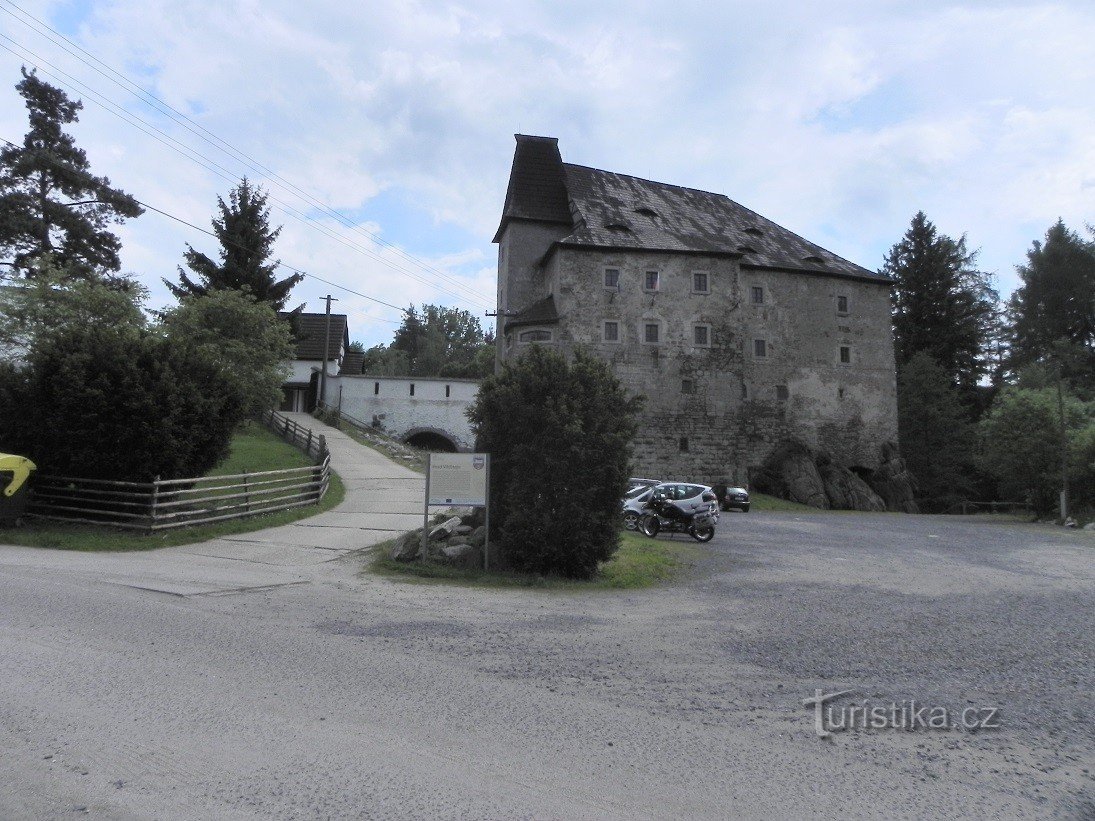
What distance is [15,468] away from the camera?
1684 cm

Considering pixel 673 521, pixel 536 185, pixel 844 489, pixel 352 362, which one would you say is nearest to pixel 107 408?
pixel 673 521

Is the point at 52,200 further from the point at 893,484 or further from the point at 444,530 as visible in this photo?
the point at 893,484

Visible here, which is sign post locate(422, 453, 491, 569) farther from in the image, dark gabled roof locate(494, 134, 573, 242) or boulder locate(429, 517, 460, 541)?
dark gabled roof locate(494, 134, 573, 242)

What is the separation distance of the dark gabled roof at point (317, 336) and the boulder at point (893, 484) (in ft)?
133

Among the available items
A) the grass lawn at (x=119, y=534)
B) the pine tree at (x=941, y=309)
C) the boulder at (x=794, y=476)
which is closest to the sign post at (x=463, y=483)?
the grass lawn at (x=119, y=534)

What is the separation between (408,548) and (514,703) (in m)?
8.72

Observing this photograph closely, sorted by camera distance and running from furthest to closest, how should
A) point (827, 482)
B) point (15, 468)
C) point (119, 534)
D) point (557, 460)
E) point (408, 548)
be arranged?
point (827, 482), point (15, 468), point (119, 534), point (408, 548), point (557, 460)

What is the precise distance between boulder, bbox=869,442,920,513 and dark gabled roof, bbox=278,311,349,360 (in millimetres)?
40394

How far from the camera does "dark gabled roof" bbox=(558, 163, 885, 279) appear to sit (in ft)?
157

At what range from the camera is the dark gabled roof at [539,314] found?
46.0 m

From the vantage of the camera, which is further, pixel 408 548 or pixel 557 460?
pixel 408 548

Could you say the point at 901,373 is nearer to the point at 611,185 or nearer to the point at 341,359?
the point at 611,185

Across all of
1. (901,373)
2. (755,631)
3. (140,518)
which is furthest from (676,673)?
(901,373)

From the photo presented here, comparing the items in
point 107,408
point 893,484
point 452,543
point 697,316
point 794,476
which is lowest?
point 452,543
